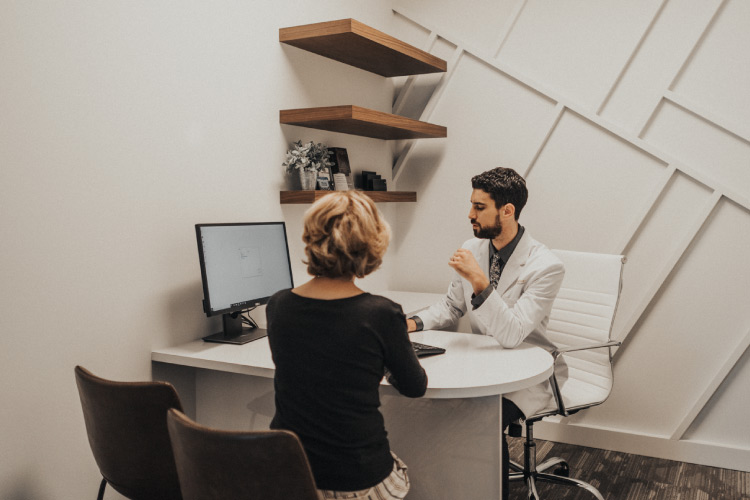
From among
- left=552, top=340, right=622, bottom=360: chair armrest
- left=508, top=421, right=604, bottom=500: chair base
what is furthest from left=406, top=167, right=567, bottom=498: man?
left=508, top=421, right=604, bottom=500: chair base

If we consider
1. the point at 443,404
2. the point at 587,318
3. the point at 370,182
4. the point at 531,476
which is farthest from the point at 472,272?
the point at 370,182

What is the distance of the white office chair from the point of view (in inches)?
103

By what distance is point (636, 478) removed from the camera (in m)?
3.05

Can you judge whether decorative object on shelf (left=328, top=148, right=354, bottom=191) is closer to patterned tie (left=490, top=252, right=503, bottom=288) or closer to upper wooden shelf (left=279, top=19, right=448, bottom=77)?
upper wooden shelf (left=279, top=19, right=448, bottom=77)

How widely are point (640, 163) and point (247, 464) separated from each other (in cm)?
285

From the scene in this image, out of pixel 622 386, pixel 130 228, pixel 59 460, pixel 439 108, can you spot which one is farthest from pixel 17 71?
pixel 622 386

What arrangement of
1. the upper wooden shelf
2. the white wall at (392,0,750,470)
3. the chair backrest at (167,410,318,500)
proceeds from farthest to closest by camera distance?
the white wall at (392,0,750,470), the upper wooden shelf, the chair backrest at (167,410,318,500)

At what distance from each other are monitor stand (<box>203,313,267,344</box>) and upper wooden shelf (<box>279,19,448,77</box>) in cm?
138

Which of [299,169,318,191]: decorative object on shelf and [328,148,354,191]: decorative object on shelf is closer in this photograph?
[299,169,318,191]: decorative object on shelf

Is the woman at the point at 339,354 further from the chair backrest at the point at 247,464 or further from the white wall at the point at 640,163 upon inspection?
the white wall at the point at 640,163

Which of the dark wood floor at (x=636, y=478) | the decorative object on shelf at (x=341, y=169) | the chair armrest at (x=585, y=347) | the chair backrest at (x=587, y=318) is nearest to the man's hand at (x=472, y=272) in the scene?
the chair armrest at (x=585, y=347)

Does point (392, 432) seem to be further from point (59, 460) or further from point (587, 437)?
point (587, 437)

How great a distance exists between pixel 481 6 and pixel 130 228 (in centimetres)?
259

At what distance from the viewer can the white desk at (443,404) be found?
190 cm
